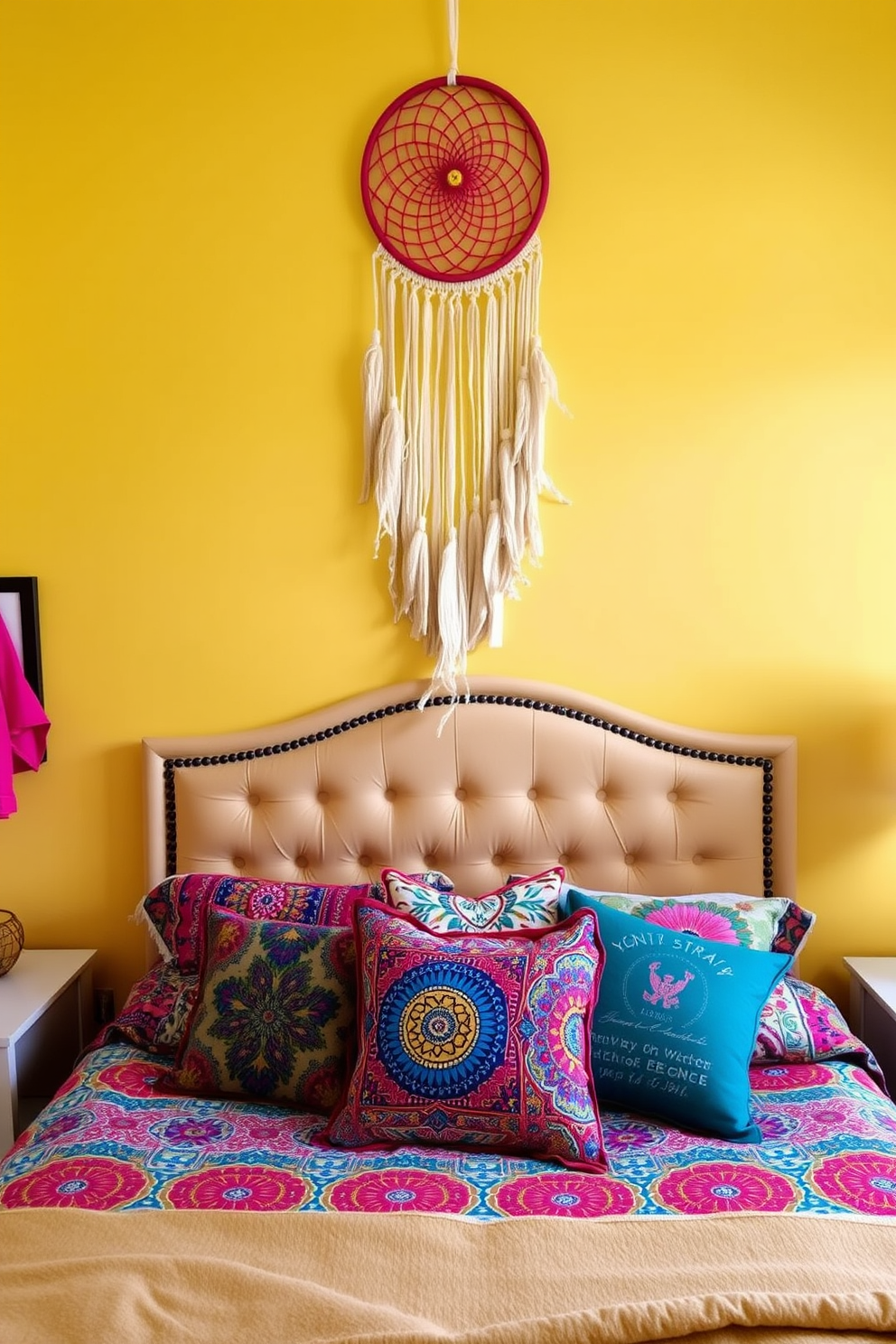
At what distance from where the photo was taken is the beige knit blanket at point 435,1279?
1327 millimetres

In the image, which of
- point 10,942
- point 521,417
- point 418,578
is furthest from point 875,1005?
point 10,942

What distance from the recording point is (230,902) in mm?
2260

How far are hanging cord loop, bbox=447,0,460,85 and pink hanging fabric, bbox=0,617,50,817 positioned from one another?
1.52m

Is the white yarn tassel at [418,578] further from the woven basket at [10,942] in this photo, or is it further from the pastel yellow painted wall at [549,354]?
the woven basket at [10,942]

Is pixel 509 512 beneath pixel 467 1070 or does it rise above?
above

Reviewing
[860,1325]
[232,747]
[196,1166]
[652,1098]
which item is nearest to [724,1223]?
[860,1325]

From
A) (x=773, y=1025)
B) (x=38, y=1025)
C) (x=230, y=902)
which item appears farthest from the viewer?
(x=38, y=1025)

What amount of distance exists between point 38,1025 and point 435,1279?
124 centimetres

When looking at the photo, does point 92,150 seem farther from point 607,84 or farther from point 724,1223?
point 724,1223

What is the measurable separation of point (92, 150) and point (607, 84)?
3.70 feet

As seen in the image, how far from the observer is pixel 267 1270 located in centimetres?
144

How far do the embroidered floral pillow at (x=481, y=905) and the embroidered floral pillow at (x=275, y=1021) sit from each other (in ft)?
0.45

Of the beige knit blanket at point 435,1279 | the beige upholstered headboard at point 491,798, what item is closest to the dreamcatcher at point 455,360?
the beige upholstered headboard at point 491,798

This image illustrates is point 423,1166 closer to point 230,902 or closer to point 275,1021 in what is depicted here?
point 275,1021
